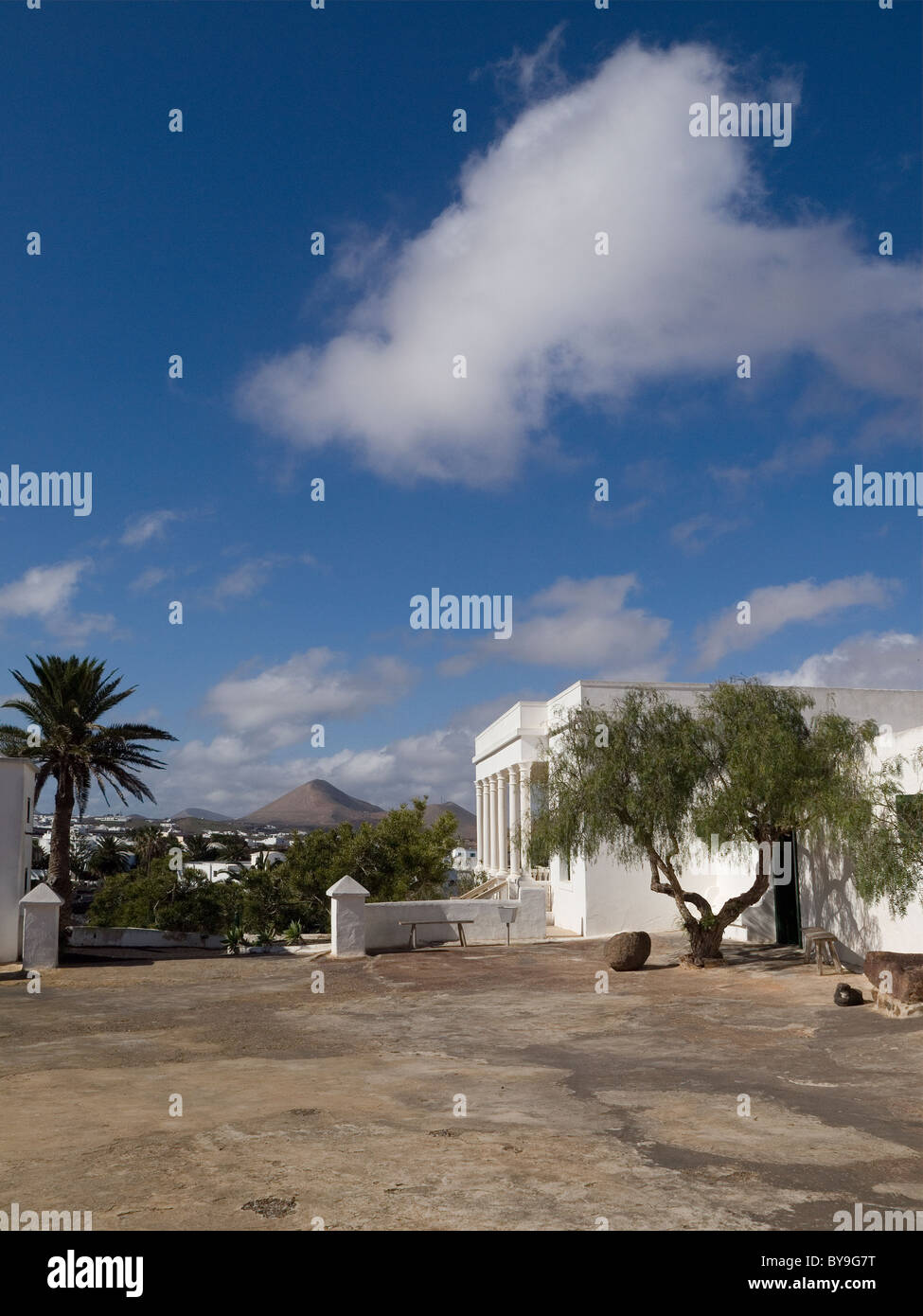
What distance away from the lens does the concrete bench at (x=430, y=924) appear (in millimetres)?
22406

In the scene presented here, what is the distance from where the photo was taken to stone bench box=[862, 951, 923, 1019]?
12.6 m

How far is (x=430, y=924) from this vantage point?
23.2 meters

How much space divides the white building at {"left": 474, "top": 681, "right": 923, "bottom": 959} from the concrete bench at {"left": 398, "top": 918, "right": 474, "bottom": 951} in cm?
210

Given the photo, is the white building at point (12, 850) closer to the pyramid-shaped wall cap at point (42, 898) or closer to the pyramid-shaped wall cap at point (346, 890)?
the pyramid-shaped wall cap at point (42, 898)

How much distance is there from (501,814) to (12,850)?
2396 centimetres

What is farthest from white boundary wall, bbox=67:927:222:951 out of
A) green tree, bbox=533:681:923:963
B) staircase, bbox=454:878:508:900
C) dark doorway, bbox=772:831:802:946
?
dark doorway, bbox=772:831:802:946

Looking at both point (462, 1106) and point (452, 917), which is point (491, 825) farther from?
point (462, 1106)

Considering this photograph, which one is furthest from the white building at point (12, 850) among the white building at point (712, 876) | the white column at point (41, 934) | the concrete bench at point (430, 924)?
the white building at point (712, 876)

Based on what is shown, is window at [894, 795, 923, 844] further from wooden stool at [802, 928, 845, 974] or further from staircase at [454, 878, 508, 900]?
staircase at [454, 878, 508, 900]

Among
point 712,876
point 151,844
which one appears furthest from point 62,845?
point 151,844

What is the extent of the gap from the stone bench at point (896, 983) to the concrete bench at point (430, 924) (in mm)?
10658

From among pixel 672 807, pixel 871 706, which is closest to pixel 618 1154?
pixel 672 807
